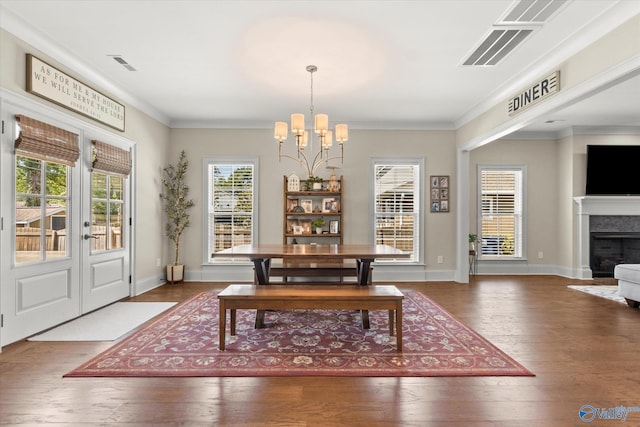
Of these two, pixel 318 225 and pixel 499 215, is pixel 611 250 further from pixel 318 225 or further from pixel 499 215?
pixel 318 225

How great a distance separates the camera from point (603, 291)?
5.51 m

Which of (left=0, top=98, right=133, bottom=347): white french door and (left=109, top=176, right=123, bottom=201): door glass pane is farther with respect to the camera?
(left=109, top=176, right=123, bottom=201): door glass pane

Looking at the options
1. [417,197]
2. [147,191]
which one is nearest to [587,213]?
[417,197]

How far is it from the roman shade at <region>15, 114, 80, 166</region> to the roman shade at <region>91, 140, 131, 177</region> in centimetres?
29

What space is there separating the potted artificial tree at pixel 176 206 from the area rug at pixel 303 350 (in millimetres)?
2273

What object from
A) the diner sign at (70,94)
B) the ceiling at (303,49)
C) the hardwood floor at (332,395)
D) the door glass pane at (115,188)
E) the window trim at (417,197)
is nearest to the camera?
the hardwood floor at (332,395)

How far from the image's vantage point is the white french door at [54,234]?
313 cm

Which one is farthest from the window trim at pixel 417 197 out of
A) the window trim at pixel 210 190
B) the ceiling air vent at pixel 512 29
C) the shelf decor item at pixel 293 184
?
the ceiling air vent at pixel 512 29

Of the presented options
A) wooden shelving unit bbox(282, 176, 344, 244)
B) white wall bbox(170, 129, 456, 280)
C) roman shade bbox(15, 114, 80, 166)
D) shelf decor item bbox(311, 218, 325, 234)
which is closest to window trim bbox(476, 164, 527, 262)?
white wall bbox(170, 129, 456, 280)

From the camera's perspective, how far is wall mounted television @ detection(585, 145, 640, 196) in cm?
662

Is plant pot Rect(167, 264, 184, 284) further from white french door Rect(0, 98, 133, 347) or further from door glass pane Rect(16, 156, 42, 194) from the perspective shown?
door glass pane Rect(16, 156, 42, 194)

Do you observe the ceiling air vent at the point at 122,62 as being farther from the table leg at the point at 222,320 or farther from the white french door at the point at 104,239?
the table leg at the point at 222,320

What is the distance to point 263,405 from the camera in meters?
2.14

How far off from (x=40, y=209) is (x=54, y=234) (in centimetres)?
30
